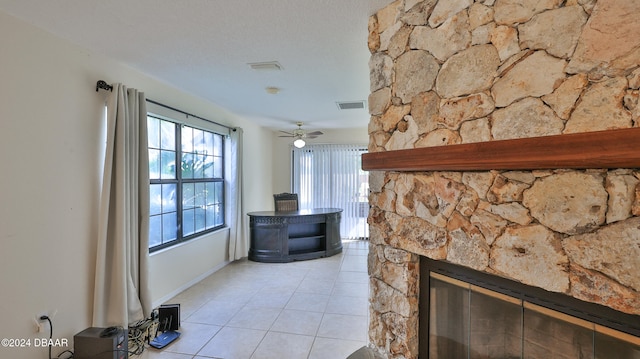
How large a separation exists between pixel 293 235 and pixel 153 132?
9.39 ft

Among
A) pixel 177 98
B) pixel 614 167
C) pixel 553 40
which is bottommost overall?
pixel 614 167

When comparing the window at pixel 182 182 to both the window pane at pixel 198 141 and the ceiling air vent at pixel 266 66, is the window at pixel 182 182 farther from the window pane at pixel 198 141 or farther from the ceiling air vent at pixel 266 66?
the ceiling air vent at pixel 266 66

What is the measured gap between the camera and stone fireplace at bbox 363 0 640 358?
0.97 meters

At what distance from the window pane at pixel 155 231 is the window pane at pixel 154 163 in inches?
19.6

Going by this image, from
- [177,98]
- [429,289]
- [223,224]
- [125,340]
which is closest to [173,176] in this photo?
[177,98]

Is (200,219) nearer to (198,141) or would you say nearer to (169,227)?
(169,227)

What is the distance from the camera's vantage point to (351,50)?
2.45 m

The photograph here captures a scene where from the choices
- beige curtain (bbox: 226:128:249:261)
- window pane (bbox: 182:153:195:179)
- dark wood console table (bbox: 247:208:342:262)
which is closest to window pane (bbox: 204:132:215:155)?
beige curtain (bbox: 226:128:249:261)

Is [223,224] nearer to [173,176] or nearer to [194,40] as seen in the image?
[173,176]

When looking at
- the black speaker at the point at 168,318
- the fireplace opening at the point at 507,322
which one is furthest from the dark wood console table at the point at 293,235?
the fireplace opening at the point at 507,322

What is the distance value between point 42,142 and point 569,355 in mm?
3385

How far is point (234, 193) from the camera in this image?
491cm

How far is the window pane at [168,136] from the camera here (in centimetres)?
356

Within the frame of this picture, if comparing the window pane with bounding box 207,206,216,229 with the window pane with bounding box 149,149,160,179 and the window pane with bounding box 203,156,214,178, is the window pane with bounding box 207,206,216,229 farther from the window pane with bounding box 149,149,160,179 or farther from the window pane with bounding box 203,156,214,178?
the window pane with bounding box 149,149,160,179
